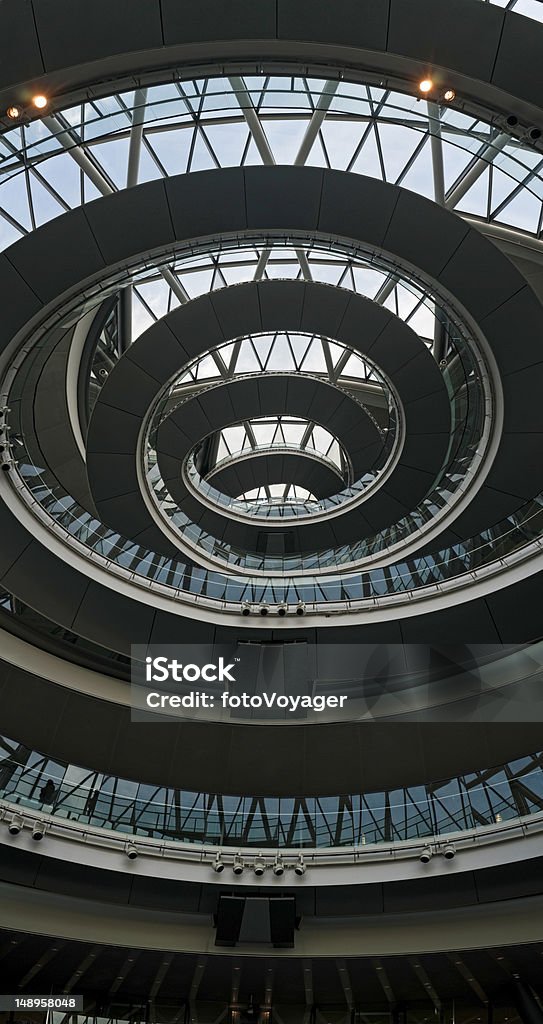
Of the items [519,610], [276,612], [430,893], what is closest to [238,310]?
[276,612]

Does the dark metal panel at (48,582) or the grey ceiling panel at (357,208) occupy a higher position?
the grey ceiling panel at (357,208)

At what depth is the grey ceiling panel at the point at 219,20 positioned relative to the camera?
38.5ft

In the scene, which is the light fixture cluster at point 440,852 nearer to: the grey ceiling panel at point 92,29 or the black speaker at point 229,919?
the black speaker at point 229,919

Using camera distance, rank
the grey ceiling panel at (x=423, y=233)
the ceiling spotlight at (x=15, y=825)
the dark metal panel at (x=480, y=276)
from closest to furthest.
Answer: the ceiling spotlight at (x=15, y=825) < the grey ceiling panel at (x=423, y=233) < the dark metal panel at (x=480, y=276)

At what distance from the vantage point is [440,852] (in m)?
15.8

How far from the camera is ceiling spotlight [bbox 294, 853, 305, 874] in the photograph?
646 inches

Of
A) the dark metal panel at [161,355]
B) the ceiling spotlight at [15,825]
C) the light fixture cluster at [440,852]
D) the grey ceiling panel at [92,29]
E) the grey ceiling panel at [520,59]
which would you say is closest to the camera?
the grey ceiling panel at [92,29]

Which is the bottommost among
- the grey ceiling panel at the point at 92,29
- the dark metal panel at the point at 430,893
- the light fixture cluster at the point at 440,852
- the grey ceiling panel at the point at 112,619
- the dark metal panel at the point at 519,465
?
the dark metal panel at the point at 430,893

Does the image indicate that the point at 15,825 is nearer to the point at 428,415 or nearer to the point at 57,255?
the point at 57,255

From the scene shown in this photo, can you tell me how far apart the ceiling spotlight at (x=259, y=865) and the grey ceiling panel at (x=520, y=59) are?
15962 mm

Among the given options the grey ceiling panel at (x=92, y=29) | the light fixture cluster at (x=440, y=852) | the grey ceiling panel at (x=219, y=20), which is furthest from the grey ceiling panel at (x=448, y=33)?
the light fixture cluster at (x=440, y=852)

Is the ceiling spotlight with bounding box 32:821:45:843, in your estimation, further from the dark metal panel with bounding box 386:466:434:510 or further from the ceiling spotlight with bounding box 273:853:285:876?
the dark metal panel with bounding box 386:466:434:510

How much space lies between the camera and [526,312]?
17781 mm

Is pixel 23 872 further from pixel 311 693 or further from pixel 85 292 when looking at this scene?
pixel 85 292
